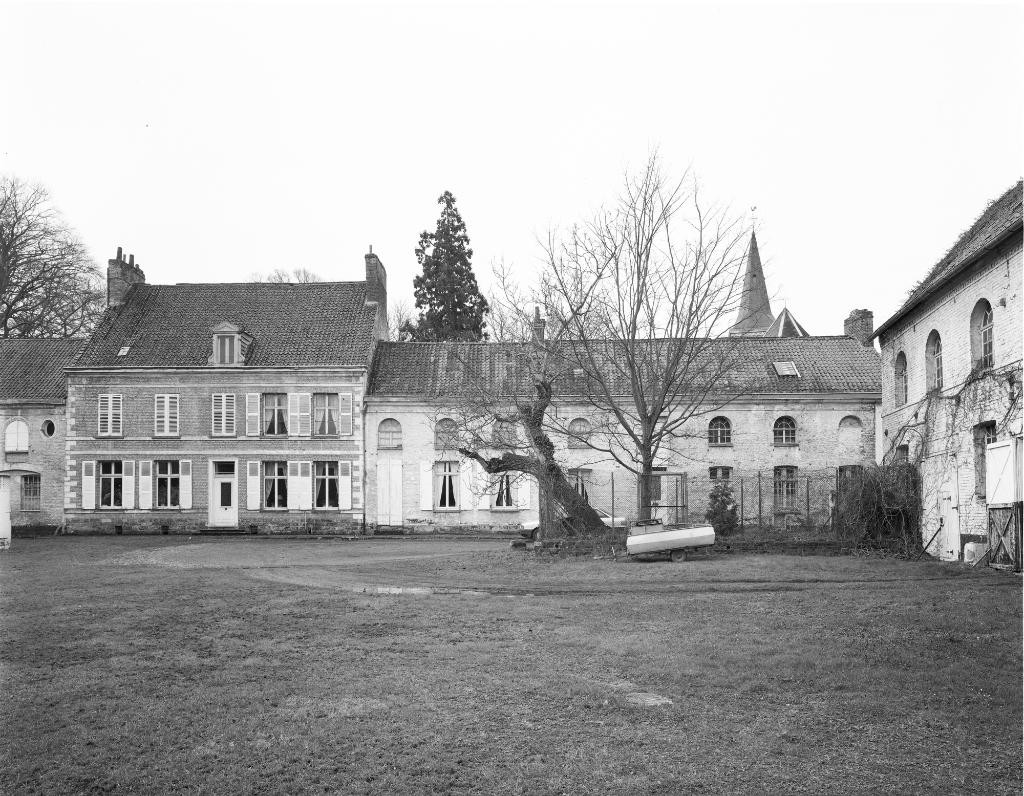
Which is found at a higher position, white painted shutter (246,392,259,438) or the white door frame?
white painted shutter (246,392,259,438)

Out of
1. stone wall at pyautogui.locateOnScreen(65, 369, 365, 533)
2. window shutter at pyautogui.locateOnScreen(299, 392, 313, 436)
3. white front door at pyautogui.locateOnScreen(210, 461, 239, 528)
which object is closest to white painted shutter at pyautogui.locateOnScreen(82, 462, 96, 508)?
stone wall at pyautogui.locateOnScreen(65, 369, 365, 533)

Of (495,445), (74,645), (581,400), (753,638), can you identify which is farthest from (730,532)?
(74,645)

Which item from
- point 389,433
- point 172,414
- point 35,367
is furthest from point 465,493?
point 35,367

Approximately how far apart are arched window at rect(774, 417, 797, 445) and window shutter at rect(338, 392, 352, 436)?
16.9m

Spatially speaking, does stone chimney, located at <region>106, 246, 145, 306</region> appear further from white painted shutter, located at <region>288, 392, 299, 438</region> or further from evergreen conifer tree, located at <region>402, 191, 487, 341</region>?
evergreen conifer tree, located at <region>402, 191, 487, 341</region>

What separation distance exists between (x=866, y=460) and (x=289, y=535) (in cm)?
2250

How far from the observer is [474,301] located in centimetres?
5050

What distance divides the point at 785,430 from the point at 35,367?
30853 mm

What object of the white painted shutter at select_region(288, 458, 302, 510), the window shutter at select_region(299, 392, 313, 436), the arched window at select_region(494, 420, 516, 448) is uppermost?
the window shutter at select_region(299, 392, 313, 436)

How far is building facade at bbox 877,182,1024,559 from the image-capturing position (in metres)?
16.7

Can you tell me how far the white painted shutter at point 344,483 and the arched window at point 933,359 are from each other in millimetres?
21788

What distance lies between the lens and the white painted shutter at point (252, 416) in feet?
117

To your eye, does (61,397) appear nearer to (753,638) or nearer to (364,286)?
(364,286)

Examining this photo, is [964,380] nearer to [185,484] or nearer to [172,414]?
[185,484]
